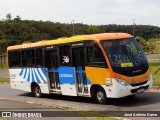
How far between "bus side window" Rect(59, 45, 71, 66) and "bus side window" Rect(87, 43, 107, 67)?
1498 millimetres

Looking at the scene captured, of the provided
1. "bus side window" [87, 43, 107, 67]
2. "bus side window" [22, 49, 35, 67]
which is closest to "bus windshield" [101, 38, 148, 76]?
"bus side window" [87, 43, 107, 67]

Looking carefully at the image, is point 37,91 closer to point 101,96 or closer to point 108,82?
point 101,96

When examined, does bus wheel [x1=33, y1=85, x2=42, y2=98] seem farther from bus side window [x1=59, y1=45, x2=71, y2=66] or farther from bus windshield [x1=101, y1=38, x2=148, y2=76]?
bus windshield [x1=101, y1=38, x2=148, y2=76]

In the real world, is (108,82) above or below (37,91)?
above

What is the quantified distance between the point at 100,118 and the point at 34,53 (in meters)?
9.21

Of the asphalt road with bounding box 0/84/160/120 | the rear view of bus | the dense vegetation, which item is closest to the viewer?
the asphalt road with bounding box 0/84/160/120

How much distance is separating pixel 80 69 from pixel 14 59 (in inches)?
281

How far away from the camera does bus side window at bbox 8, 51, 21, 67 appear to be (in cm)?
2158

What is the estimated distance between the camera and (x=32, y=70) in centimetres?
2017

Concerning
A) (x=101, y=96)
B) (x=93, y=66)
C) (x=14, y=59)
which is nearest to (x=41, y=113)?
(x=101, y=96)

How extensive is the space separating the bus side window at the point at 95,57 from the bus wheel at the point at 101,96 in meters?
1.09

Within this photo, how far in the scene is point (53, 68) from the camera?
18.1 meters

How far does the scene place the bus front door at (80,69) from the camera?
16.0m

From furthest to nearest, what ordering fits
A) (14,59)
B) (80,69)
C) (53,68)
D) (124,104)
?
1. (14,59)
2. (53,68)
3. (80,69)
4. (124,104)
